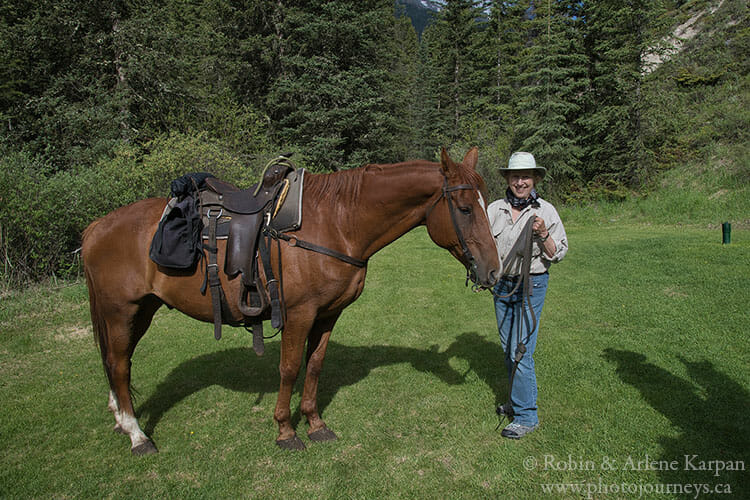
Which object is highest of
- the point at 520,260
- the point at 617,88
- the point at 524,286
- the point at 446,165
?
the point at 617,88

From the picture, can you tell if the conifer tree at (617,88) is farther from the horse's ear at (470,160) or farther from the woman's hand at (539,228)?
the horse's ear at (470,160)

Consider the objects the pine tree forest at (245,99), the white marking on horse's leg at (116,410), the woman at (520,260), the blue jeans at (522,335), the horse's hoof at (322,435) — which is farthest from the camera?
the pine tree forest at (245,99)

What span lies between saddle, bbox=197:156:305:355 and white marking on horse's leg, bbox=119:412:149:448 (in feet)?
3.86

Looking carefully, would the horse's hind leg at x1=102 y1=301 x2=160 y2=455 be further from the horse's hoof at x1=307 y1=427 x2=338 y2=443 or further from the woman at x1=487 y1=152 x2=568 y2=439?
the woman at x1=487 y1=152 x2=568 y2=439

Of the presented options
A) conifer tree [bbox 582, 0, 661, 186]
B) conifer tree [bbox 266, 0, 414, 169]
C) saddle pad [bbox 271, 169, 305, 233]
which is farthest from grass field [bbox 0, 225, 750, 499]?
conifer tree [bbox 266, 0, 414, 169]

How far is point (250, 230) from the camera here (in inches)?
118

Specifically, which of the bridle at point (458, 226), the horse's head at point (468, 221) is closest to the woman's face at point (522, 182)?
the horse's head at point (468, 221)

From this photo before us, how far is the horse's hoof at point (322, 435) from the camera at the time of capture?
11.3 ft

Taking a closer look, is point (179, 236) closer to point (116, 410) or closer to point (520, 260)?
point (116, 410)

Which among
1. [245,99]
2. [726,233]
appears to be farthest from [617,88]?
[245,99]

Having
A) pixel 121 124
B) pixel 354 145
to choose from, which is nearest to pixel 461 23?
pixel 354 145

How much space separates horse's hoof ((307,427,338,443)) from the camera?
3.44m

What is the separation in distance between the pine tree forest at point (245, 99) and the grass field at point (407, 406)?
3847 millimetres

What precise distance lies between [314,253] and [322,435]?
1641 millimetres
